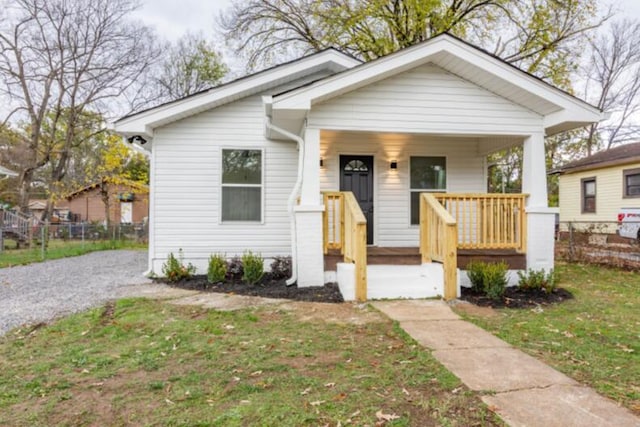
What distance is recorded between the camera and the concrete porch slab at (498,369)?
2865mm

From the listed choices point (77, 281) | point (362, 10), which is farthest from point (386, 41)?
point (77, 281)

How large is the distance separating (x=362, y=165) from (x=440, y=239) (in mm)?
2895

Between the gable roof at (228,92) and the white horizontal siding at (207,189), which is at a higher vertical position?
the gable roof at (228,92)

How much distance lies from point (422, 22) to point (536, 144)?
28.5 feet

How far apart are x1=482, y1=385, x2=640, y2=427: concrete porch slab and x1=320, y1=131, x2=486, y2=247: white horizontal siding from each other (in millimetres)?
5635

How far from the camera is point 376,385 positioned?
112 inches

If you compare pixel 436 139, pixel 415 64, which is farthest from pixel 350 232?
pixel 436 139

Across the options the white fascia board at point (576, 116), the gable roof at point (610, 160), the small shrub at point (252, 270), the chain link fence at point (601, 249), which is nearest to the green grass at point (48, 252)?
the small shrub at point (252, 270)

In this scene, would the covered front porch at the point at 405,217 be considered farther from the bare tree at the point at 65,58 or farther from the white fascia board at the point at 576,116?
the bare tree at the point at 65,58

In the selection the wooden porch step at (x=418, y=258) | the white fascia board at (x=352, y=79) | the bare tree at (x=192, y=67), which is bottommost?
the wooden porch step at (x=418, y=258)

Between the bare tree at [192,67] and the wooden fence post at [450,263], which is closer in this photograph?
the wooden fence post at [450,263]

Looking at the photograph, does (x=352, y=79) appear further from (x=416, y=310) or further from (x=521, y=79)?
(x=416, y=310)

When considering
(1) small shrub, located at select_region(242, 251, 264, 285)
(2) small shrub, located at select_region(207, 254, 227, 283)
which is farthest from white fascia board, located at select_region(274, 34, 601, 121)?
(2) small shrub, located at select_region(207, 254, 227, 283)

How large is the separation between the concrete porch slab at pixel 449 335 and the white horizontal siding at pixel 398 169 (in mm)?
3891
